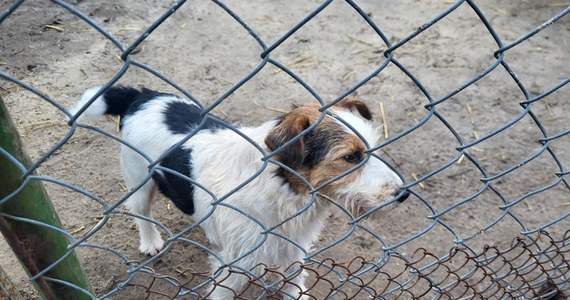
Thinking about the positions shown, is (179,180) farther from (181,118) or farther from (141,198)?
(141,198)

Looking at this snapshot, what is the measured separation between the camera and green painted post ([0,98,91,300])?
1.52m

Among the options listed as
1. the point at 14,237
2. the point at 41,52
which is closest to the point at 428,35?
the point at 41,52

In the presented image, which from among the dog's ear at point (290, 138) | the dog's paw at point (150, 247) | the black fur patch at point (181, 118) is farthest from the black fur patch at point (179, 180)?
the dog's ear at point (290, 138)

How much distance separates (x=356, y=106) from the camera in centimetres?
286

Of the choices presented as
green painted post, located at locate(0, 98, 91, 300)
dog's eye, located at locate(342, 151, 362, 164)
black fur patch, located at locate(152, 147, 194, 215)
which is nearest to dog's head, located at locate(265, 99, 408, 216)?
dog's eye, located at locate(342, 151, 362, 164)

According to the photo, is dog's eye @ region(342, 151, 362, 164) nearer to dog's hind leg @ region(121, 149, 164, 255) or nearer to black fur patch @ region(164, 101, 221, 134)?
black fur patch @ region(164, 101, 221, 134)

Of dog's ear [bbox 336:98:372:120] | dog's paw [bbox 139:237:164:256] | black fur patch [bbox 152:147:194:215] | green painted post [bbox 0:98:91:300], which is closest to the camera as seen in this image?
green painted post [bbox 0:98:91:300]

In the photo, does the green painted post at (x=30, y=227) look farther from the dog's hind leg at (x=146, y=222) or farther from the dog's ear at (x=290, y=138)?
the dog's hind leg at (x=146, y=222)

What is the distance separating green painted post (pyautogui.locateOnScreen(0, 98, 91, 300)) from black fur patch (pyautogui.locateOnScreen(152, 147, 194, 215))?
105 cm

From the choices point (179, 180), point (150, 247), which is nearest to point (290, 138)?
point (179, 180)

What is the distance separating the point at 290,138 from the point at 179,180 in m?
0.96

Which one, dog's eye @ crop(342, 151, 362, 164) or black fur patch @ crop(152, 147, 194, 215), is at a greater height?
dog's eye @ crop(342, 151, 362, 164)

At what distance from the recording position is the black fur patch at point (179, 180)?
9.64ft

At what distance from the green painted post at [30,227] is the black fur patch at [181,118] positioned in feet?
3.93
